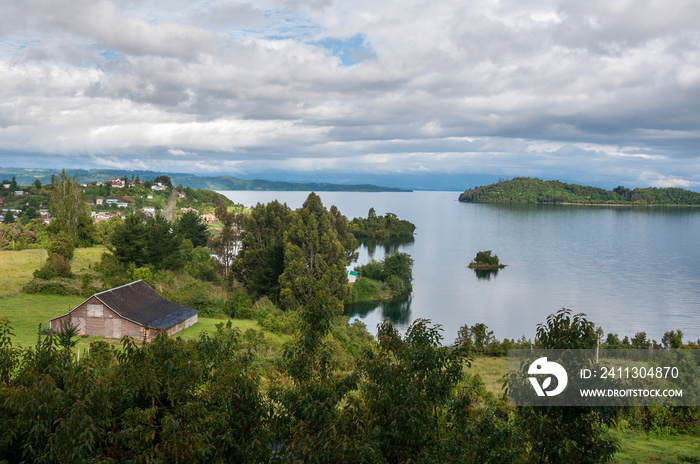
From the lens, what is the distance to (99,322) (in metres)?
22.0

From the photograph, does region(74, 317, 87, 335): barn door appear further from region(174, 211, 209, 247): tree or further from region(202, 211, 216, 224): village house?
region(202, 211, 216, 224): village house

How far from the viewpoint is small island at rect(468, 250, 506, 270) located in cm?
6519

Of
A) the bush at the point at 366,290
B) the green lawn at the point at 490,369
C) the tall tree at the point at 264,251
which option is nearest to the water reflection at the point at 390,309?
the bush at the point at 366,290

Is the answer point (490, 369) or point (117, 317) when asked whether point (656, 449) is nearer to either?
point (490, 369)

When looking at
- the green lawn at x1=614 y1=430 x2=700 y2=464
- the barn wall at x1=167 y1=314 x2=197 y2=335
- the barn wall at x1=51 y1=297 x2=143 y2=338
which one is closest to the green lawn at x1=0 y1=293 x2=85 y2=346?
the barn wall at x1=51 y1=297 x2=143 y2=338

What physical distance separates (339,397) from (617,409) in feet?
11.3

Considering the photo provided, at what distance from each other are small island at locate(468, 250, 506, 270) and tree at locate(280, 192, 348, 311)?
3046cm

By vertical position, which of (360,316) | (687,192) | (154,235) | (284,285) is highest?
(687,192)

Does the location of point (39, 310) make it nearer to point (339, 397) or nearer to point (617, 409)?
point (339, 397)

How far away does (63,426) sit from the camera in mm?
4887

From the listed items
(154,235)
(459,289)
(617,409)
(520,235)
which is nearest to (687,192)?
(520,235)

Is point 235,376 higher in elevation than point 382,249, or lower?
higher

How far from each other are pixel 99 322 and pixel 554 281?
48471 mm

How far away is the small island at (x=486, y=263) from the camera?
6519 cm
